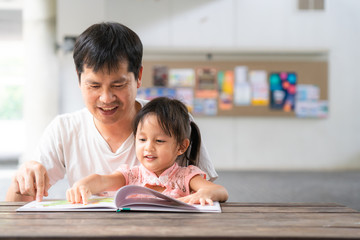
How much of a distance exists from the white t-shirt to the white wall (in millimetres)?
5071

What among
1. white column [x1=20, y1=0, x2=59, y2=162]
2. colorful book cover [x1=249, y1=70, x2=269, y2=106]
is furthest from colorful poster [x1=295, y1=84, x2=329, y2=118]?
white column [x1=20, y1=0, x2=59, y2=162]

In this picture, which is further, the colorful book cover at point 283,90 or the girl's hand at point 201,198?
the colorful book cover at point 283,90

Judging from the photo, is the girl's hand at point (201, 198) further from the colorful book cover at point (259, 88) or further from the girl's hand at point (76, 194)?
the colorful book cover at point (259, 88)

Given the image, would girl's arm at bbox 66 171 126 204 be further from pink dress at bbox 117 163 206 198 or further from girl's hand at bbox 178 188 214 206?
girl's hand at bbox 178 188 214 206

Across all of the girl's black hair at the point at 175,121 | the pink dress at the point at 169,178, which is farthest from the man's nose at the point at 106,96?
the pink dress at the point at 169,178

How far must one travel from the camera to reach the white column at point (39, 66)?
20.4 ft

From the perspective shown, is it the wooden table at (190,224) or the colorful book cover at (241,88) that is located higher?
the colorful book cover at (241,88)

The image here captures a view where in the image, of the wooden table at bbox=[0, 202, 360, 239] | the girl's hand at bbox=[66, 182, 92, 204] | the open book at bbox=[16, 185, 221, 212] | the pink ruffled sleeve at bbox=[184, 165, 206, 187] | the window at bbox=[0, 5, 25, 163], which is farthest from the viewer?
the window at bbox=[0, 5, 25, 163]

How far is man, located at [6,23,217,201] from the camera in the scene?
1.39m

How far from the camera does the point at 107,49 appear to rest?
140 centimetres

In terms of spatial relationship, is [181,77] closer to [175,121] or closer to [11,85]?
[11,85]

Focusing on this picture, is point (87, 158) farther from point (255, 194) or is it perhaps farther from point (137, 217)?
point (255, 194)

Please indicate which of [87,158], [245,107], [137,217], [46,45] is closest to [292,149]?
[245,107]

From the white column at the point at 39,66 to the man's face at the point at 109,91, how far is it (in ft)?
16.6
